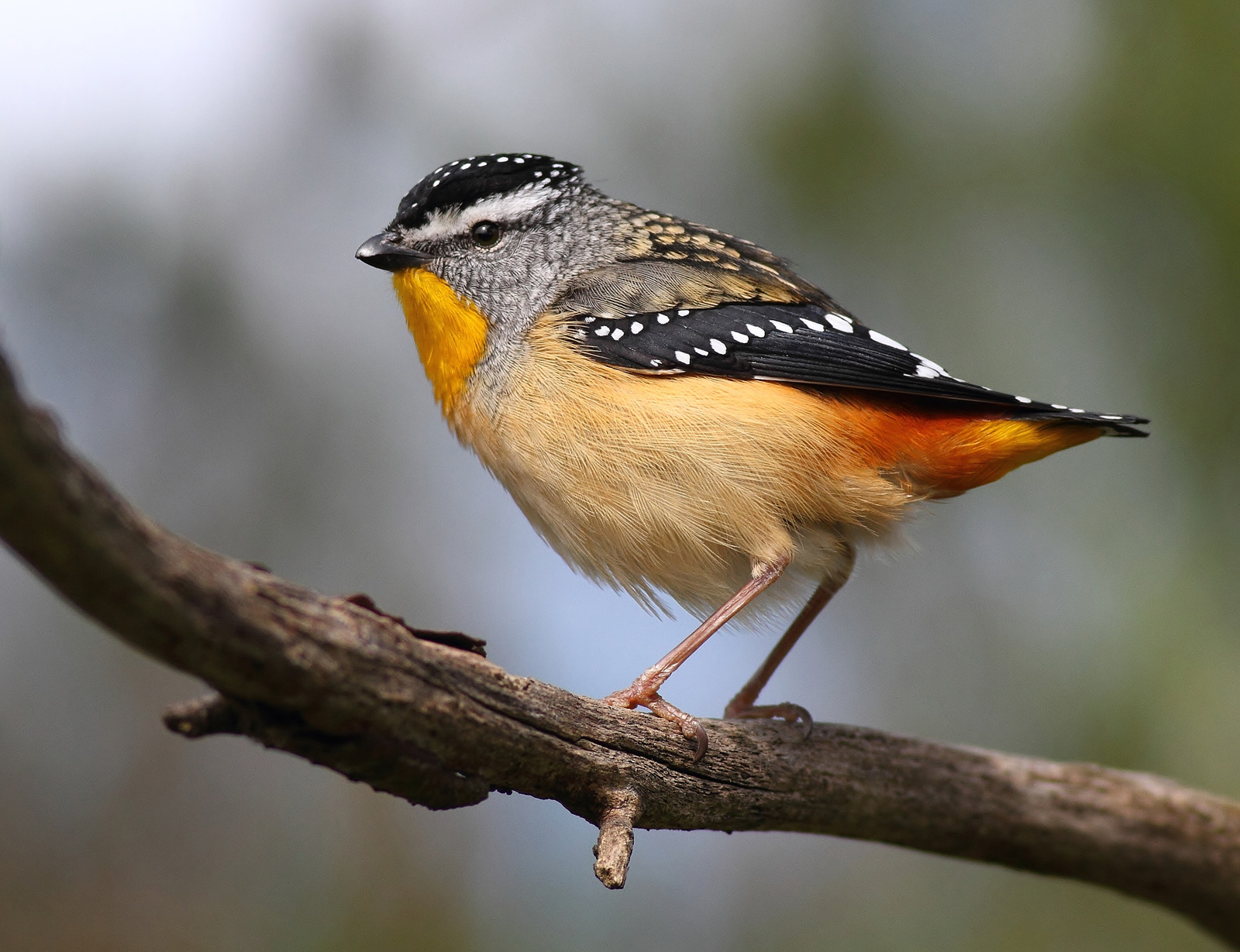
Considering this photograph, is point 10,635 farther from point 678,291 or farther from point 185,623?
point 185,623

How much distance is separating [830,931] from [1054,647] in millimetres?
2612

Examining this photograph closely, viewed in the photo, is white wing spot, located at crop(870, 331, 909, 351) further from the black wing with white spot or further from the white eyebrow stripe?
the white eyebrow stripe

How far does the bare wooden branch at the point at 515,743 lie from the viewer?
2.30 metres

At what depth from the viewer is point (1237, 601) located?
6.52m

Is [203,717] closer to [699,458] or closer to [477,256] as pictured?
[699,458]

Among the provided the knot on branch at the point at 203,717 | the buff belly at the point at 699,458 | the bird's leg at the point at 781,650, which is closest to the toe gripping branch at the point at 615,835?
the knot on branch at the point at 203,717

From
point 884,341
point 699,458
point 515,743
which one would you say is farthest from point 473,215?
point 515,743

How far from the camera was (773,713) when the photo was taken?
5496 mm

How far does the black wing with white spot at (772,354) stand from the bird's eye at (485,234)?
83cm

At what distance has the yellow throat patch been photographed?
5340 mm

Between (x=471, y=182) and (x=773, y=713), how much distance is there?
3.44 metres

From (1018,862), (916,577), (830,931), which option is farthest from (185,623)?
(916,577)

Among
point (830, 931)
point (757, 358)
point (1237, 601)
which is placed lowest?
point (830, 931)

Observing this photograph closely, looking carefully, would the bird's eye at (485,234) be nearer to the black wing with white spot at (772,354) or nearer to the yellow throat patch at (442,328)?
the yellow throat patch at (442,328)
